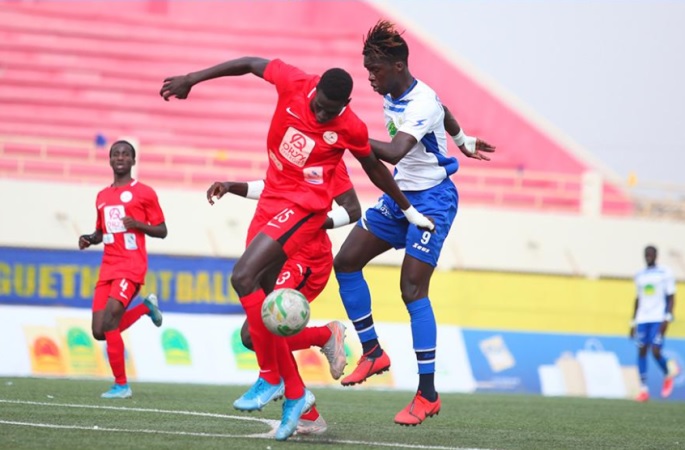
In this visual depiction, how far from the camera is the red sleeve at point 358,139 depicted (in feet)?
24.3

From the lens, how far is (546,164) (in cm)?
A: 2816

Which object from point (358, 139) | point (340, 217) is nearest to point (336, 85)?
point (358, 139)

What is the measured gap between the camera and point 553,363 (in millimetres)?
18656

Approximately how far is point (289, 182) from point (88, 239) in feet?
14.1

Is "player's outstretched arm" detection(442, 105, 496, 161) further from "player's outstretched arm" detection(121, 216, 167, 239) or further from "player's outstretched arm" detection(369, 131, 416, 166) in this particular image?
"player's outstretched arm" detection(121, 216, 167, 239)

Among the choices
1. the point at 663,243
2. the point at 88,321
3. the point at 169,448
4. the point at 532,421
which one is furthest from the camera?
the point at 663,243

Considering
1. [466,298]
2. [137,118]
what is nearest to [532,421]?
[466,298]

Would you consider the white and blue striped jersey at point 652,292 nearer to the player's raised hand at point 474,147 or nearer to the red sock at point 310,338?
the player's raised hand at point 474,147

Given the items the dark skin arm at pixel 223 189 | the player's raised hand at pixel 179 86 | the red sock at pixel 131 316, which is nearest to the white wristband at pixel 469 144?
the dark skin arm at pixel 223 189

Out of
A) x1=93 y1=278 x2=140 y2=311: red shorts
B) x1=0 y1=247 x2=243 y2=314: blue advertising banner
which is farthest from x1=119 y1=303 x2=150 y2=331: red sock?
x1=0 y1=247 x2=243 y2=314: blue advertising banner

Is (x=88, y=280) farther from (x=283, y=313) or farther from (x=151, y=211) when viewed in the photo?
(x=283, y=313)

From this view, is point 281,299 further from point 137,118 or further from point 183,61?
point 183,61

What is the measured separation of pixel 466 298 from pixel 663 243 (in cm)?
471

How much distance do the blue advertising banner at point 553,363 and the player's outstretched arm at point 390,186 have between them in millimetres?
10341
